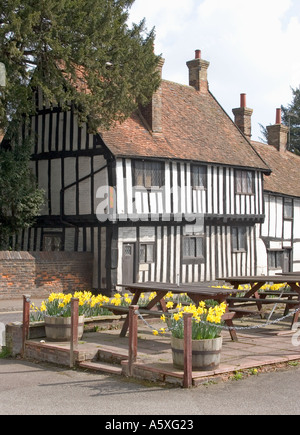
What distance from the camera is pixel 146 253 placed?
22.7 metres

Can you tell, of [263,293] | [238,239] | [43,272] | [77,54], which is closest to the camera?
[263,293]

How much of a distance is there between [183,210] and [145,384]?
15.4 metres

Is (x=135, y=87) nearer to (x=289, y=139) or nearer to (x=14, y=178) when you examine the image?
(x=14, y=178)

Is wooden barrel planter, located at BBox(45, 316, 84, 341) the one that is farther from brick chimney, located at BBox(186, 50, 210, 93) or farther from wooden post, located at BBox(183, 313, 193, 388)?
brick chimney, located at BBox(186, 50, 210, 93)

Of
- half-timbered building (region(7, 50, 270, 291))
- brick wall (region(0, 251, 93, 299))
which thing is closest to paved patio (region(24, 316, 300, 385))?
brick wall (region(0, 251, 93, 299))

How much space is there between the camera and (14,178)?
21.7 m

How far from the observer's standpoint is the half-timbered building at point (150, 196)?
21.8 m

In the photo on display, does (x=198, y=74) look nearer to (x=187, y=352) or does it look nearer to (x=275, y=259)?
(x=275, y=259)

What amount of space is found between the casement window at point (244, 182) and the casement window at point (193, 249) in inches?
114

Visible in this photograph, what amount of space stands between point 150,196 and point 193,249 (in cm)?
331

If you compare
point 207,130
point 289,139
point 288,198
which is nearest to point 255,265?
point 288,198

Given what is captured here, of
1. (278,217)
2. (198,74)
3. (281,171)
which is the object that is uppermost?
(198,74)

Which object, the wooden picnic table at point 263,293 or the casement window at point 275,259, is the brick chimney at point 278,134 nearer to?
the casement window at point 275,259

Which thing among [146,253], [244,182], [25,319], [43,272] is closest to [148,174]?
[146,253]
